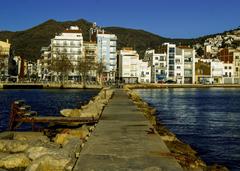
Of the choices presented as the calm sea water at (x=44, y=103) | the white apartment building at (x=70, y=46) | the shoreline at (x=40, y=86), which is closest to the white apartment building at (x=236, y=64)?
the white apartment building at (x=70, y=46)

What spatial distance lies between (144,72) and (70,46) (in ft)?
100

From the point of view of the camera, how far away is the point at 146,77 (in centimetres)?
17225

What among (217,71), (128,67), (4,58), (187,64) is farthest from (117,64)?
(4,58)

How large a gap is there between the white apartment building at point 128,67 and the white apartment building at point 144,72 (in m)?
1.54

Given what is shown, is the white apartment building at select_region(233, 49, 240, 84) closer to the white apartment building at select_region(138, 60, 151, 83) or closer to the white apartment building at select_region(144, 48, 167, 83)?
the white apartment building at select_region(144, 48, 167, 83)

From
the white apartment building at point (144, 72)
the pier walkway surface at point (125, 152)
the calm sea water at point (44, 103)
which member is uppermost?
the white apartment building at point (144, 72)

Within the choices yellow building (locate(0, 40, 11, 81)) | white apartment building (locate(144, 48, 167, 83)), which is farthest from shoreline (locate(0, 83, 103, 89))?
white apartment building (locate(144, 48, 167, 83))

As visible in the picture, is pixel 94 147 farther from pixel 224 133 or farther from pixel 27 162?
pixel 224 133

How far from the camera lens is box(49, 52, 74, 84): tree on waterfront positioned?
13949 centimetres

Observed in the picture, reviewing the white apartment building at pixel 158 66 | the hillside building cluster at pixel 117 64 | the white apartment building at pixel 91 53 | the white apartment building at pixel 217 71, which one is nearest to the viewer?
the hillside building cluster at pixel 117 64

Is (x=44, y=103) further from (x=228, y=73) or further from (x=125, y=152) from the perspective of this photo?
(x=228, y=73)

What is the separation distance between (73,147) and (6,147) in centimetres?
357

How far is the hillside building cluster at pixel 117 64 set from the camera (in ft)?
499

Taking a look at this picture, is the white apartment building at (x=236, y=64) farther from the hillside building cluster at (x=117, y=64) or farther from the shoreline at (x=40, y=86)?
the shoreline at (x=40, y=86)
